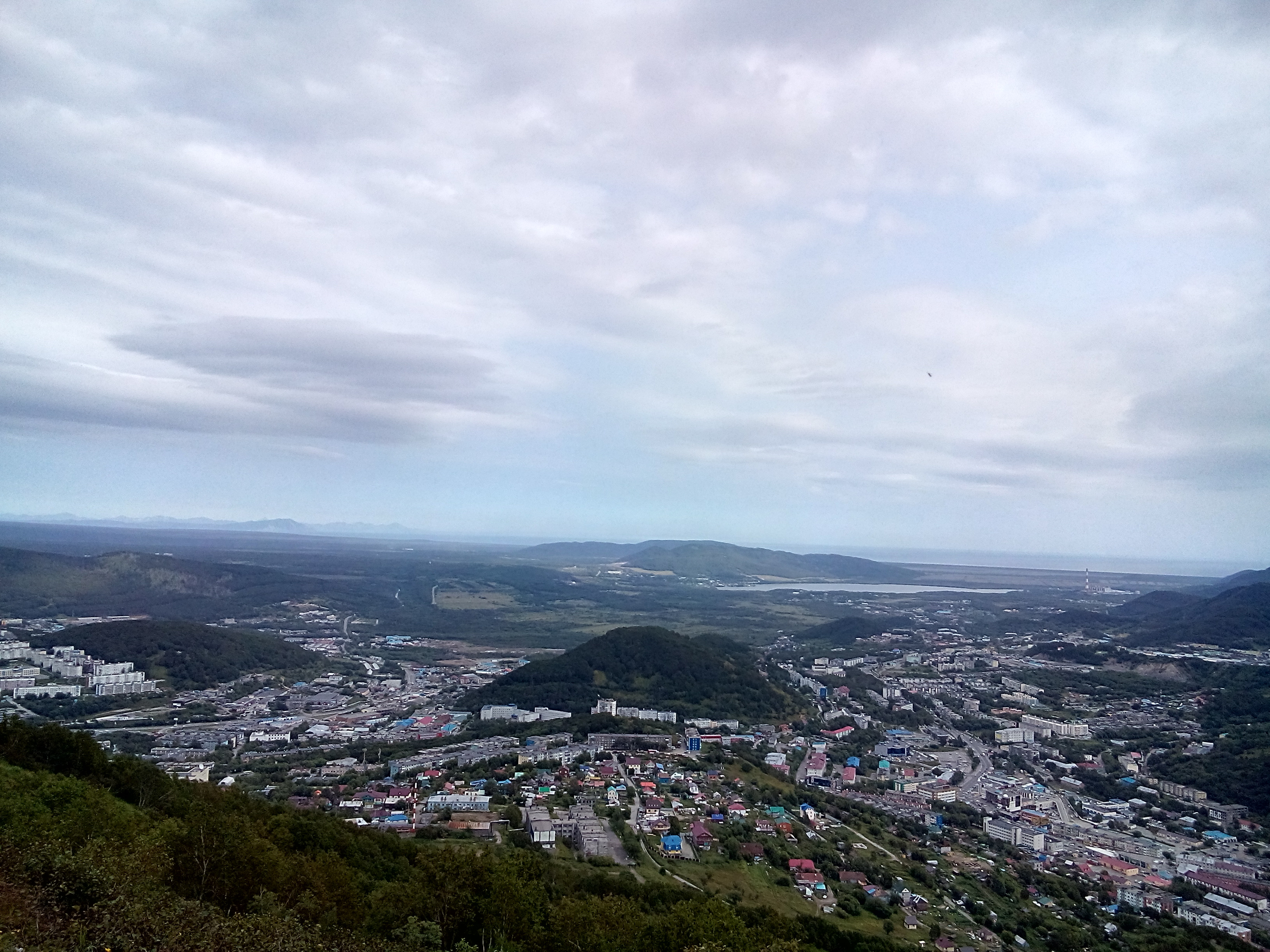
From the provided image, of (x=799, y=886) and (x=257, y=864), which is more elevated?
(x=257, y=864)

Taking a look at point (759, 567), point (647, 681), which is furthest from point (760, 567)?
point (647, 681)

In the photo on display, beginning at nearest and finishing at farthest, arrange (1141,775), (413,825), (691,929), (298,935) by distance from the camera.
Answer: (298,935)
(691,929)
(413,825)
(1141,775)

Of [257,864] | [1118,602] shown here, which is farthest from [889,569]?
[257,864]

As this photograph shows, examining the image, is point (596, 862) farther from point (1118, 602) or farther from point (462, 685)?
point (1118, 602)

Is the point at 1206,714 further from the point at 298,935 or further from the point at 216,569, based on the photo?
the point at 216,569

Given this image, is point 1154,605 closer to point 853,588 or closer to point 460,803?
point 853,588

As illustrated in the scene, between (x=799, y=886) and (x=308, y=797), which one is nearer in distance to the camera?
(x=799, y=886)

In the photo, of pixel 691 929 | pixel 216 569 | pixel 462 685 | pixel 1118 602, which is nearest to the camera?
pixel 691 929
